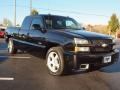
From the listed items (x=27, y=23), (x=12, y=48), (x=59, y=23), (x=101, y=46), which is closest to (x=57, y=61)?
(x=101, y=46)

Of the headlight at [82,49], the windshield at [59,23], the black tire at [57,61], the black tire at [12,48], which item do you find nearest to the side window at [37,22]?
the windshield at [59,23]

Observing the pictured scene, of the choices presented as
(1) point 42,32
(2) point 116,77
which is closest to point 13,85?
(1) point 42,32

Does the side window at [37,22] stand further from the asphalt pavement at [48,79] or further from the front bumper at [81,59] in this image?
the front bumper at [81,59]

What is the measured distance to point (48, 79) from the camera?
7078 mm

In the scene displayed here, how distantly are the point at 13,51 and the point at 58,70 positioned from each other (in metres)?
4.68

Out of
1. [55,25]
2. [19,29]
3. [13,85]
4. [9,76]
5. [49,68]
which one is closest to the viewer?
[13,85]

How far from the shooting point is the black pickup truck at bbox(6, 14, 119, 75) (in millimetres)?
6988

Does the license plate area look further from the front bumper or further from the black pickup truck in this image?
the front bumper

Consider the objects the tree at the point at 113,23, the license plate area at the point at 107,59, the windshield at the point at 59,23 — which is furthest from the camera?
the tree at the point at 113,23

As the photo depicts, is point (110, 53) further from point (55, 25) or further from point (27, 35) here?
point (27, 35)

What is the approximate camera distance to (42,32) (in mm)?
8156

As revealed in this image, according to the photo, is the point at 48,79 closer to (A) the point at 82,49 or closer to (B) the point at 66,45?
(B) the point at 66,45

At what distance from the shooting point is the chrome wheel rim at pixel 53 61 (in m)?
7.45

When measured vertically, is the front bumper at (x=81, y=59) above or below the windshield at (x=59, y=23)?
below
